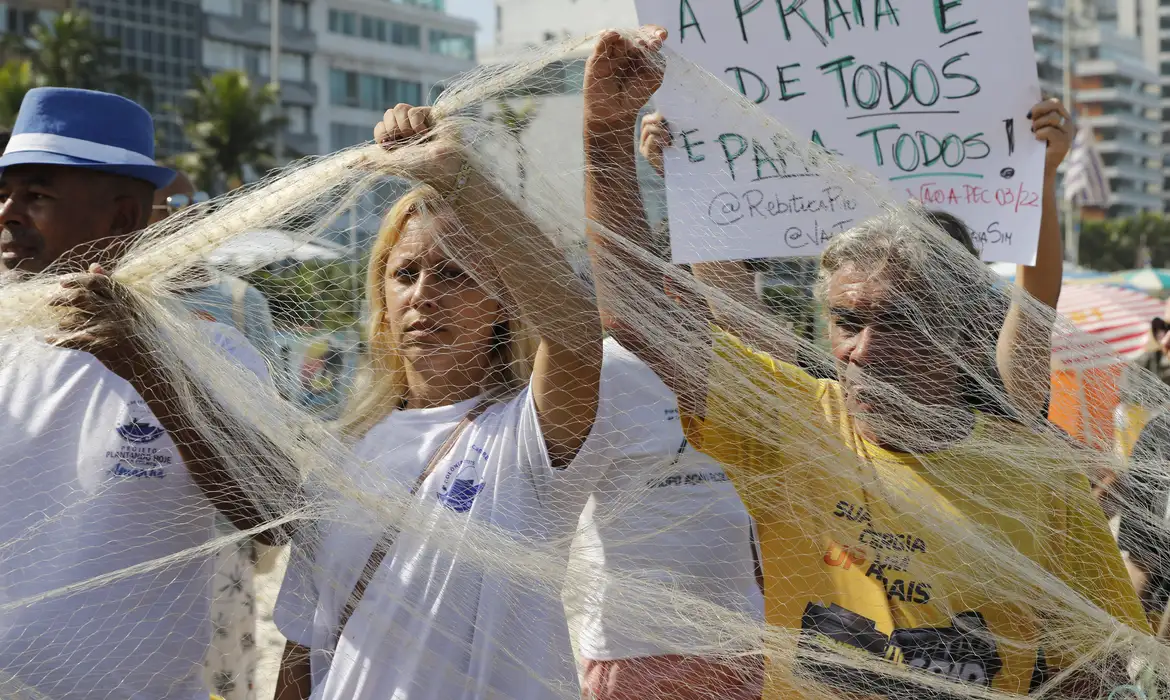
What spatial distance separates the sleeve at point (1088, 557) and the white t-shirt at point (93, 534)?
1579 millimetres

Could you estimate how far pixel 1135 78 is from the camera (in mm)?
115438

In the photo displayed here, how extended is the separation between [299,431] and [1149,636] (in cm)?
165

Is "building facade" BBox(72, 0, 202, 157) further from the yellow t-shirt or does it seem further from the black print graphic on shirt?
the black print graphic on shirt

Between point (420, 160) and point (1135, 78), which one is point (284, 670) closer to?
point (420, 160)

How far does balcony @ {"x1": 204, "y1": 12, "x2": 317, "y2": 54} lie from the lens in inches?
2493

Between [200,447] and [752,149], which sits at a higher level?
[752,149]

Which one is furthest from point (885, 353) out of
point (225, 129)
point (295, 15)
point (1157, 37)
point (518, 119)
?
point (1157, 37)

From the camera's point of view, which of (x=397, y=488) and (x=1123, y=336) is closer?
(x=397, y=488)

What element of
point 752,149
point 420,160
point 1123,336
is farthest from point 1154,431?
point 1123,336

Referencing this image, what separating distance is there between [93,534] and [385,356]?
65 centimetres

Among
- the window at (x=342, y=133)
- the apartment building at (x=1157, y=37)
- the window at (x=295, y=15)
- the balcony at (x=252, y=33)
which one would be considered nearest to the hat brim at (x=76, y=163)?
the balcony at (x=252, y=33)

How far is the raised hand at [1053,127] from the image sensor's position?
112 inches

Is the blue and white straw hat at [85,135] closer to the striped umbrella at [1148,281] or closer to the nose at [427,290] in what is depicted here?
the nose at [427,290]

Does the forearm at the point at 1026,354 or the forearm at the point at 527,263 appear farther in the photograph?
the forearm at the point at 1026,354
